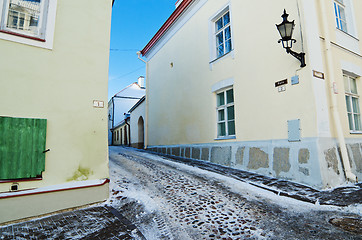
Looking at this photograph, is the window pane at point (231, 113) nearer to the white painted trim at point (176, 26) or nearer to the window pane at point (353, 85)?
the window pane at point (353, 85)

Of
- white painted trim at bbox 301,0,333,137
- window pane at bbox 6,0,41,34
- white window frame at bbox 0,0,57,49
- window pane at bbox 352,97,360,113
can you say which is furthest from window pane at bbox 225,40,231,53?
window pane at bbox 6,0,41,34

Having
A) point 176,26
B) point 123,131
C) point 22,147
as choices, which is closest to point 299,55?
point 22,147

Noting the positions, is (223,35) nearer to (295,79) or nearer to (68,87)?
(295,79)

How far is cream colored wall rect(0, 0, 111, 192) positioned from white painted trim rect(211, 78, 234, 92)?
13.1 feet

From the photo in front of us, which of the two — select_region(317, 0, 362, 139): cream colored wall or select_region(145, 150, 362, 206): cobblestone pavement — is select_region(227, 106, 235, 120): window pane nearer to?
select_region(145, 150, 362, 206): cobblestone pavement

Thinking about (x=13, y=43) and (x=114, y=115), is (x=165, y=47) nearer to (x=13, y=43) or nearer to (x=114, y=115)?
(x=13, y=43)

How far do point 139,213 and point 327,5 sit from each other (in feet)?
22.6

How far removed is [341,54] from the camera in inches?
227

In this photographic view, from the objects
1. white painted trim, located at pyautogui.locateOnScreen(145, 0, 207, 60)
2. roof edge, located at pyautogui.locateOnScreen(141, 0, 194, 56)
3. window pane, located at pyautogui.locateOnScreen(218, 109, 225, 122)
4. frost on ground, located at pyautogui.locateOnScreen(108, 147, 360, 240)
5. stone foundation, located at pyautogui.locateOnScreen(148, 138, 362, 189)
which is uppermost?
roof edge, located at pyautogui.locateOnScreen(141, 0, 194, 56)

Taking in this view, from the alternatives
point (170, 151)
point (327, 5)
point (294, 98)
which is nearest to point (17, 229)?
point (294, 98)

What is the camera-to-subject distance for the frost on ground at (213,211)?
9.02 ft

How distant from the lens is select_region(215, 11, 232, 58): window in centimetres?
741

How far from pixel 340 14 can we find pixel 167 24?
24.3 ft

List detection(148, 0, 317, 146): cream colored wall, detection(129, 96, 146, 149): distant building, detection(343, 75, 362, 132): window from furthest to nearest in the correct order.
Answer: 1. detection(129, 96, 146, 149): distant building
2. detection(343, 75, 362, 132): window
3. detection(148, 0, 317, 146): cream colored wall
